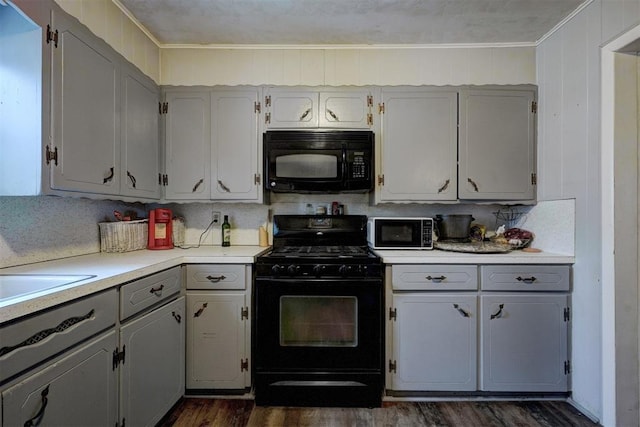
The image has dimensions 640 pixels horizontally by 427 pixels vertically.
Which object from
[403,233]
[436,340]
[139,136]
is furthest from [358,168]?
[139,136]

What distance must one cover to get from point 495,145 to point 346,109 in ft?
Result: 3.62

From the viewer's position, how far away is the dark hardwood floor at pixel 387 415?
1812mm

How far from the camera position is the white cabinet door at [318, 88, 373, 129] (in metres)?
2.31

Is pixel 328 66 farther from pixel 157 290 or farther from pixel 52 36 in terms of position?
pixel 157 290

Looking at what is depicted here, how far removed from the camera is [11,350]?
90cm

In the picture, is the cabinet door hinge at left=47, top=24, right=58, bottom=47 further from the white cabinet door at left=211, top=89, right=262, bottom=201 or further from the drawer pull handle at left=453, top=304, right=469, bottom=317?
the drawer pull handle at left=453, top=304, right=469, bottom=317

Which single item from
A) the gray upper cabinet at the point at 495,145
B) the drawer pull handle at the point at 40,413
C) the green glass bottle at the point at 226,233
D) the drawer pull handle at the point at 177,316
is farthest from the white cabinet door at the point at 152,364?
the gray upper cabinet at the point at 495,145

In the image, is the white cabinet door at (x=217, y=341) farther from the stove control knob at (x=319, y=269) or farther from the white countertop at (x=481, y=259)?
the white countertop at (x=481, y=259)

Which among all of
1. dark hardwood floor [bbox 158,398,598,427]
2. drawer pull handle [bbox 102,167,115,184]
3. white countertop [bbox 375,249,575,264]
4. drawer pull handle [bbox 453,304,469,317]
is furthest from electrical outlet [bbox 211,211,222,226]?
drawer pull handle [bbox 453,304,469,317]

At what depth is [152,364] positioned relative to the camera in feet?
5.35

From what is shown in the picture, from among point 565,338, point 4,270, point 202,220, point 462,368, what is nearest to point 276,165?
point 202,220

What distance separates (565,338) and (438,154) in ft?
4.64

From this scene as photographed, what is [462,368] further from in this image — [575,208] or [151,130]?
[151,130]

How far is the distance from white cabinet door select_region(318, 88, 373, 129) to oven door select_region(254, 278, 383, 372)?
44.3 inches
